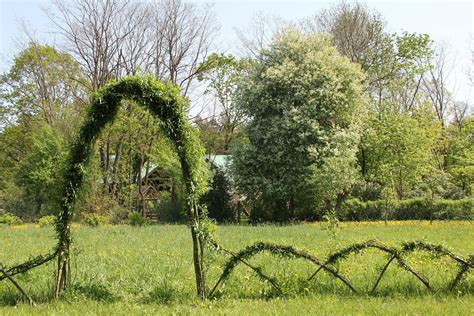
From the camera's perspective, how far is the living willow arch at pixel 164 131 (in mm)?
7453

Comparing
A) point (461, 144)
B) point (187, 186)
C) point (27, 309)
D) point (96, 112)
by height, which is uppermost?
point (461, 144)

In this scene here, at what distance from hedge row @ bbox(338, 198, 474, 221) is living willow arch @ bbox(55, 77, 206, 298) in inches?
681

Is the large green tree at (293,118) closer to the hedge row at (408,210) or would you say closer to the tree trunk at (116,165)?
the hedge row at (408,210)

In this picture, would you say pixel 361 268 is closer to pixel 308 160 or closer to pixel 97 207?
pixel 308 160

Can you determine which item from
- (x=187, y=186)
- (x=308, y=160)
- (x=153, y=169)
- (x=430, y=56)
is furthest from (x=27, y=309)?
(x=430, y=56)

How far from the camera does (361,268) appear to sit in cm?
891

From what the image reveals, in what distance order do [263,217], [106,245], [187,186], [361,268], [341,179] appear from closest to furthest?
[187,186] → [361,268] → [106,245] → [341,179] → [263,217]

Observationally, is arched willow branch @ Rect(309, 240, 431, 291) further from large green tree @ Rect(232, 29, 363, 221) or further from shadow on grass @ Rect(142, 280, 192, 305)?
large green tree @ Rect(232, 29, 363, 221)

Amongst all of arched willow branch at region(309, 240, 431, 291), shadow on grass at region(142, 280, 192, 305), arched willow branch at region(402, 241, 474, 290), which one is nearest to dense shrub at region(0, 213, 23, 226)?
shadow on grass at region(142, 280, 192, 305)

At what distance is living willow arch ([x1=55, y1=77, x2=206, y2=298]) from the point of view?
7.45 m

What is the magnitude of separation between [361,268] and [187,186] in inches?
144

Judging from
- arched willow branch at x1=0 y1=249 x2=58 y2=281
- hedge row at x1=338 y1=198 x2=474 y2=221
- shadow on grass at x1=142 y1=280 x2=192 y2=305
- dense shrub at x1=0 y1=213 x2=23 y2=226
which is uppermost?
hedge row at x1=338 y1=198 x2=474 y2=221

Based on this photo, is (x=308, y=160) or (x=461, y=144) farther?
(x=461, y=144)

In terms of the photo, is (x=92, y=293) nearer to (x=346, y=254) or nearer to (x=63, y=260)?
(x=63, y=260)
